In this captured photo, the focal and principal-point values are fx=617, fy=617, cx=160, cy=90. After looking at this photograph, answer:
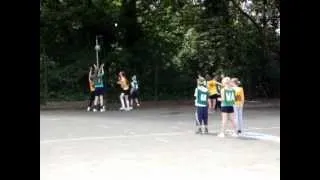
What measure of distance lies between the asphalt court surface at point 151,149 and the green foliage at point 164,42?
27.6 feet

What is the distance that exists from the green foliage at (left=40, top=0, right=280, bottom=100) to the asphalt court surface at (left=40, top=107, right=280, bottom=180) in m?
8.40

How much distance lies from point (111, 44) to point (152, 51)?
1993 mm

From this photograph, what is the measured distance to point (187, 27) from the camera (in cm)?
2922

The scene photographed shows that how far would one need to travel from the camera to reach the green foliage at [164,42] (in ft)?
90.4

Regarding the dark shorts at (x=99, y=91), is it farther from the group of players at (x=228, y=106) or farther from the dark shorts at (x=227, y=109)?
the dark shorts at (x=227, y=109)

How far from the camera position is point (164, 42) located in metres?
29.1

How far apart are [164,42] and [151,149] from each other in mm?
17464

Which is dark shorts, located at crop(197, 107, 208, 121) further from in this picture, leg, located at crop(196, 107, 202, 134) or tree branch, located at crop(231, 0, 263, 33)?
tree branch, located at crop(231, 0, 263, 33)

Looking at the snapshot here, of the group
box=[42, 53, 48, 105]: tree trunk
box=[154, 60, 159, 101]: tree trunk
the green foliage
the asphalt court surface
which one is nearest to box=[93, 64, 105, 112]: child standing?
the asphalt court surface

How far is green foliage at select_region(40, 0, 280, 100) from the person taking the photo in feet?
90.4

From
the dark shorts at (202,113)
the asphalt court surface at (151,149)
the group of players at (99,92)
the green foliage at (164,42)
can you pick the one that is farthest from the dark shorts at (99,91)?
the dark shorts at (202,113)
